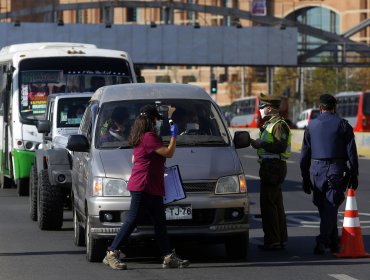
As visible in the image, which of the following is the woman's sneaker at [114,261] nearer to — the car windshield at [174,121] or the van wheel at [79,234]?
the car windshield at [174,121]

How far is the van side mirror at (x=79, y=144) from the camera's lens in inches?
546

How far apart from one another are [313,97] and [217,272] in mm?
105434

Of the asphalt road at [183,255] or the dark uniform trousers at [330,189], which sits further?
the dark uniform trousers at [330,189]

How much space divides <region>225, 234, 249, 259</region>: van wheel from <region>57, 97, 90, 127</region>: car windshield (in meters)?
7.13

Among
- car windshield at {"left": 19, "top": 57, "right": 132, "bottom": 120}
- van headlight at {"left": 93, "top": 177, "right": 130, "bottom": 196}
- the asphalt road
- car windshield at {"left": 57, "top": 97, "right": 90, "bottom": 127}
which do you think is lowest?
the asphalt road

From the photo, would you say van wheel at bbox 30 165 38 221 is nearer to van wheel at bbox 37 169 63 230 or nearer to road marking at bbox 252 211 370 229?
van wheel at bbox 37 169 63 230

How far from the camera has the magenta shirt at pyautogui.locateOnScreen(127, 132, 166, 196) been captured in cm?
1265

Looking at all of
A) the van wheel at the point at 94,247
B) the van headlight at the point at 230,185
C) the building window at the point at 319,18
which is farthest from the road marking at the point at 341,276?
the building window at the point at 319,18

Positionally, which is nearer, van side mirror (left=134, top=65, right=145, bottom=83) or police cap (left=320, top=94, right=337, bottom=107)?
police cap (left=320, top=94, right=337, bottom=107)

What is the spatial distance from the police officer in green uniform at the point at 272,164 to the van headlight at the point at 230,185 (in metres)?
1.02

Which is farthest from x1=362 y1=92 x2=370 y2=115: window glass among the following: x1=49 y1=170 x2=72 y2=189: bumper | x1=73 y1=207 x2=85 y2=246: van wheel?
x1=73 y1=207 x2=85 y2=246: van wheel

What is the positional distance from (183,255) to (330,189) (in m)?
1.71

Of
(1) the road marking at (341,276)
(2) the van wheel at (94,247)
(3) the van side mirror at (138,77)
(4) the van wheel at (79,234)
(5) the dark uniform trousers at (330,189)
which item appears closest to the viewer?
(1) the road marking at (341,276)

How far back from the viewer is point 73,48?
25.2m
